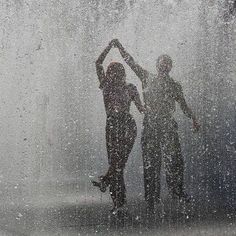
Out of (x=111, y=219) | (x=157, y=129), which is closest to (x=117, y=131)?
(x=157, y=129)

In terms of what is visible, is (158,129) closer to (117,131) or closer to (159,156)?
(159,156)

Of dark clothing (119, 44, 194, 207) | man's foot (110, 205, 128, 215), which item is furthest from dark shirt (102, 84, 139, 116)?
man's foot (110, 205, 128, 215)

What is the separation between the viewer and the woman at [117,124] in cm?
643

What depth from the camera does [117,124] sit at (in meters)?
6.46

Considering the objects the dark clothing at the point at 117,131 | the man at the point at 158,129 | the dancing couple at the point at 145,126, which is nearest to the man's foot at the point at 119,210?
the dancing couple at the point at 145,126

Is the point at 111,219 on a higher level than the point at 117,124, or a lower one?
lower

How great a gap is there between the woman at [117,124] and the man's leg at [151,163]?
0.76 ft

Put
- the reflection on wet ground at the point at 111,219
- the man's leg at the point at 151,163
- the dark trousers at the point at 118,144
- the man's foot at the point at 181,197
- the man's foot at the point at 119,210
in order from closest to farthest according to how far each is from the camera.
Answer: the reflection on wet ground at the point at 111,219
the man's foot at the point at 119,210
the dark trousers at the point at 118,144
the man's leg at the point at 151,163
the man's foot at the point at 181,197

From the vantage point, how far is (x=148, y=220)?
5.97 metres

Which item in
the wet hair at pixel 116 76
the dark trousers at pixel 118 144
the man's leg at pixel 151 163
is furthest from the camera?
the man's leg at pixel 151 163

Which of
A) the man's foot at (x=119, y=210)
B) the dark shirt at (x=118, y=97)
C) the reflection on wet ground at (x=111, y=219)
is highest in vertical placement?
the dark shirt at (x=118, y=97)

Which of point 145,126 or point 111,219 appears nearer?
point 111,219

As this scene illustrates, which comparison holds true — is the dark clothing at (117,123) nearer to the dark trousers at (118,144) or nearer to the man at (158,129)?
the dark trousers at (118,144)

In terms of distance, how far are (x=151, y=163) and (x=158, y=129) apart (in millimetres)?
349
